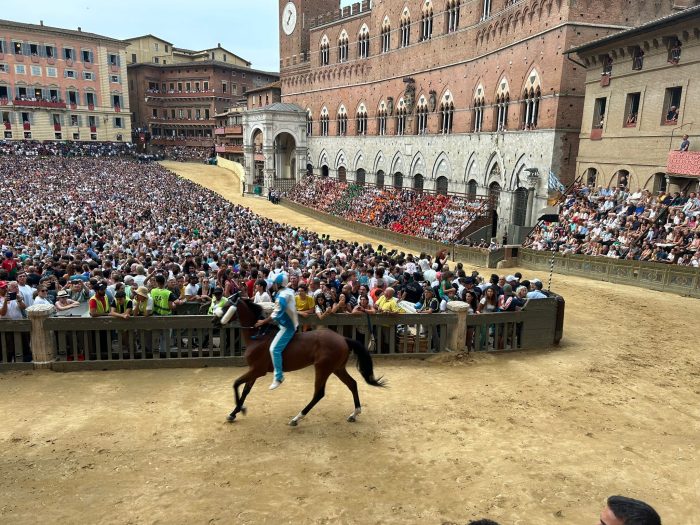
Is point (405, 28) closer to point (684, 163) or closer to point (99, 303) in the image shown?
point (684, 163)

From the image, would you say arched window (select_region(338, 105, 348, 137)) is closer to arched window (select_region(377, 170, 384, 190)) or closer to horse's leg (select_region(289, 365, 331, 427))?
arched window (select_region(377, 170, 384, 190))

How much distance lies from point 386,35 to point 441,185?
1686 cm

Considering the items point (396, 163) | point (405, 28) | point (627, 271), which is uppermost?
point (405, 28)

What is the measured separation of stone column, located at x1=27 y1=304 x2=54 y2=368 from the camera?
9.26 metres

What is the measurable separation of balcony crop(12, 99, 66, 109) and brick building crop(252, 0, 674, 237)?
1341 inches

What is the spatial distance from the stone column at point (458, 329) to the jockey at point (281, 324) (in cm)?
425

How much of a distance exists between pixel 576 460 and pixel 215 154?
82.6 m

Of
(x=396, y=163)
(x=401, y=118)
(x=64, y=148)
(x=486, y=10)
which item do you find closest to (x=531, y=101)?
(x=486, y=10)

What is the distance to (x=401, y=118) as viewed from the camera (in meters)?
43.4

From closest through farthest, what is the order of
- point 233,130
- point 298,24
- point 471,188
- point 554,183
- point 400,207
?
1. point 554,183
2. point 471,188
3. point 400,207
4. point 298,24
5. point 233,130

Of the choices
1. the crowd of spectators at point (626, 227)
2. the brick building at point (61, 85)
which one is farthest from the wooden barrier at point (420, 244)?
the brick building at point (61, 85)

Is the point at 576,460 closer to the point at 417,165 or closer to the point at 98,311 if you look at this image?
the point at 98,311

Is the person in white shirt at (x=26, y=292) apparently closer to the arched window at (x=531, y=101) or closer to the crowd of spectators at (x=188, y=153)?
the arched window at (x=531, y=101)

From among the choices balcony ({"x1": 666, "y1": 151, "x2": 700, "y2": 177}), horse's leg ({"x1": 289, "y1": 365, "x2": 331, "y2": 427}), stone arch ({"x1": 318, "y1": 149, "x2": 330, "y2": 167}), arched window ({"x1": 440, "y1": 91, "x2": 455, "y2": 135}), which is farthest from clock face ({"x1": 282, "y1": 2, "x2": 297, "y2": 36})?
horse's leg ({"x1": 289, "y1": 365, "x2": 331, "y2": 427})
